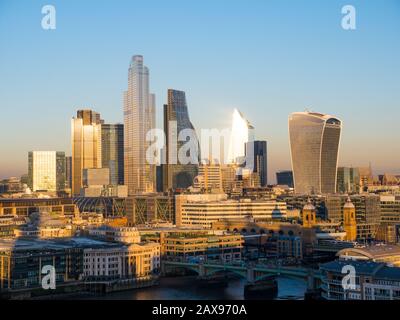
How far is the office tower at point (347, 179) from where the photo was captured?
101ft

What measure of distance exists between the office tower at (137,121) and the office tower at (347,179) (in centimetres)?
857

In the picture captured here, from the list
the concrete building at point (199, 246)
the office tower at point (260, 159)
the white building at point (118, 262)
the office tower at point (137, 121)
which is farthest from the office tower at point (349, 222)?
the office tower at point (137, 121)

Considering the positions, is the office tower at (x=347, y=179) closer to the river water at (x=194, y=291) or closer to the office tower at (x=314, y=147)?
the office tower at (x=314, y=147)

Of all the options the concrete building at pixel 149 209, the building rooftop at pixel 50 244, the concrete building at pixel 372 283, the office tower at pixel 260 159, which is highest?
the office tower at pixel 260 159

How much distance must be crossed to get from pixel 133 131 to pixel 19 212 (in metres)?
13.1

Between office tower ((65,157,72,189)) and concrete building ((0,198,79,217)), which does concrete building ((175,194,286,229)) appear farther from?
office tower ((65,157,72,189))

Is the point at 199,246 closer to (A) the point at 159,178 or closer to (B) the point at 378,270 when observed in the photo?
(B) the point at 378,270

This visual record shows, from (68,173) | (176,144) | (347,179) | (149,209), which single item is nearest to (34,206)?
(149,209)

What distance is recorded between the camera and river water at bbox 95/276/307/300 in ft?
35.3

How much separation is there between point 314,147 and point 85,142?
15.3m

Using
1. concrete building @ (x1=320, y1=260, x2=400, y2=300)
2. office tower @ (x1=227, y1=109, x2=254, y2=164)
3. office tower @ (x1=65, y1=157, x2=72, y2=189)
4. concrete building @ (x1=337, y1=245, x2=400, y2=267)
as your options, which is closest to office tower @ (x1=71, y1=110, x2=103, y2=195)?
office tower @ (x1=65, y1=157, x2=72, y2=189)

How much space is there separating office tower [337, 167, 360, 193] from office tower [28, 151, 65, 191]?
43.6 ft

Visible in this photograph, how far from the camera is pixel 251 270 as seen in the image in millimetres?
12172
